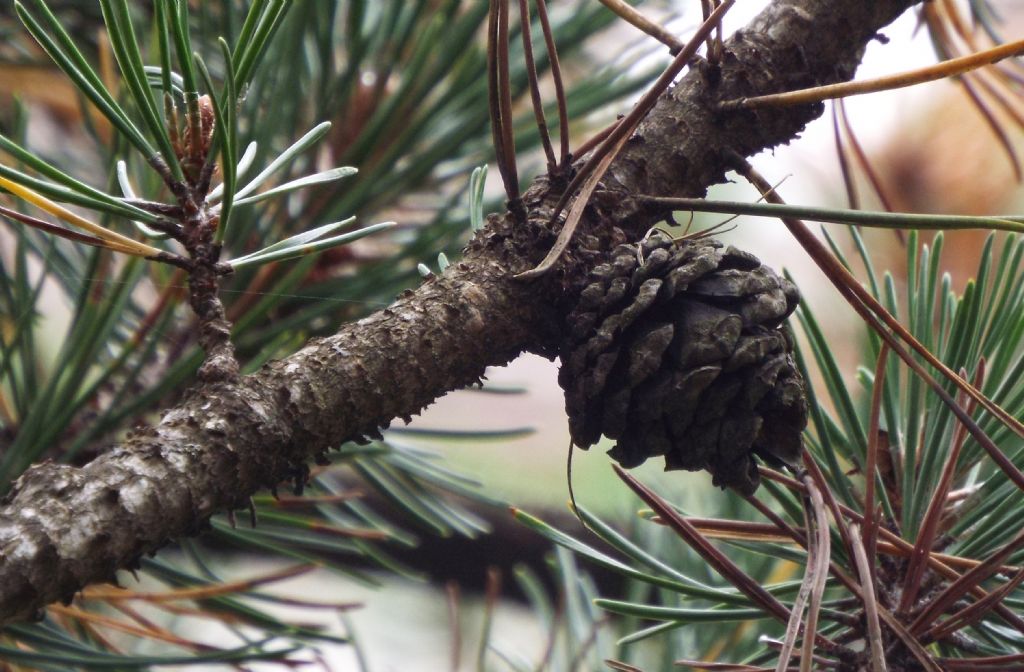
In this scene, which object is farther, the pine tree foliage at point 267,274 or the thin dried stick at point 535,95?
the pine tree foliage at point 267,274

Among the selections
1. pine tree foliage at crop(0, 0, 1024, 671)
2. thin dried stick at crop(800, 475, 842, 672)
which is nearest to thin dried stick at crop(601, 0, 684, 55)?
pine tree foliage at crop(0, 0, 1024, 671)

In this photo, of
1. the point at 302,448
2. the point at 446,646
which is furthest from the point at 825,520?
the point at 446,646

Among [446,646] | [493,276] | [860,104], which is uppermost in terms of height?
[860,104]

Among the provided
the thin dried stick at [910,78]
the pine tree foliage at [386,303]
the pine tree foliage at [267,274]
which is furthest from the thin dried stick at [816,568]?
the pine tree foliage at [267,274]

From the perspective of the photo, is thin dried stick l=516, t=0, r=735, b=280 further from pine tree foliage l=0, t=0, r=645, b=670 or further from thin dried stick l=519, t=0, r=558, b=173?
pine tree foliage l=0, t=0, r=645, b=670

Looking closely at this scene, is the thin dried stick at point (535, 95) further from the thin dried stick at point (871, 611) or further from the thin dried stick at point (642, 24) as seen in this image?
the thin dried stick at point (871, 611)

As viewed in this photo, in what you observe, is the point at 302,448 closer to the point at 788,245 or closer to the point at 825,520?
the point at 825,520
